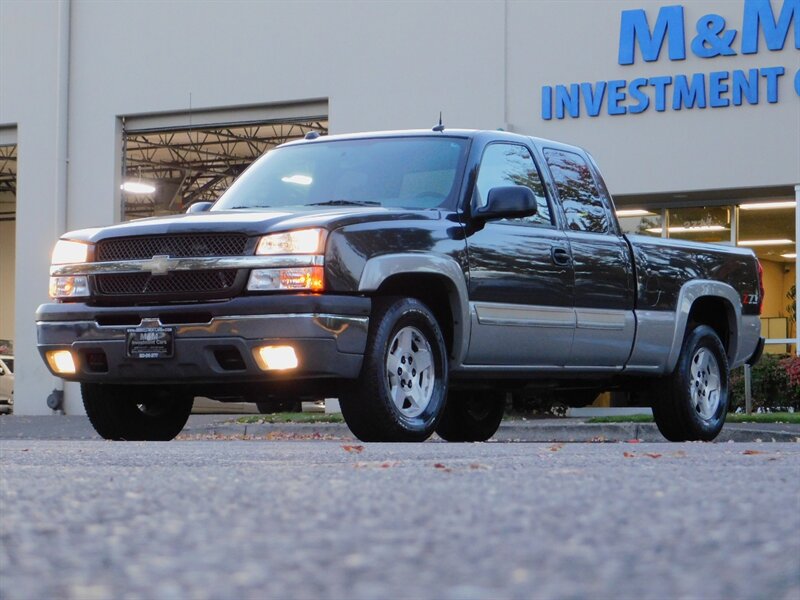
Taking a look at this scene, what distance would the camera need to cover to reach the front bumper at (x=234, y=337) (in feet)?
25.0

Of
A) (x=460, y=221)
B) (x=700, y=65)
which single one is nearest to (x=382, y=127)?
(x=700, y=65)

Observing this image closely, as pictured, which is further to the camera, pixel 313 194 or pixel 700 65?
pixel 700 65

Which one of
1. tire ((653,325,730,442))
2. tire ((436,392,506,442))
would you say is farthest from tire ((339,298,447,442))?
tire ((653,325,730,442))

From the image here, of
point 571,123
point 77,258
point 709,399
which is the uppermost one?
point 571,123

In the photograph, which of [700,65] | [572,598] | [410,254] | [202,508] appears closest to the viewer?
[572,598]

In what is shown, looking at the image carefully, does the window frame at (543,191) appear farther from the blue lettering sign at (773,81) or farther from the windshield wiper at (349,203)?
the blue lettering sign at (773,81)

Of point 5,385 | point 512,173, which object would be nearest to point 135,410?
point 512,173

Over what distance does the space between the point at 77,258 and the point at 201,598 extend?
6.77 m

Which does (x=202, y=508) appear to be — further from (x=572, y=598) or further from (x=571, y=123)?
(x=571, y=123)

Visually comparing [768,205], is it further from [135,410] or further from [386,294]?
[386,294]

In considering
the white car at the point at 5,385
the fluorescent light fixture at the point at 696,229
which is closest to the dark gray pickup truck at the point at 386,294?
the fluorescent light fixture at the point at 696,229

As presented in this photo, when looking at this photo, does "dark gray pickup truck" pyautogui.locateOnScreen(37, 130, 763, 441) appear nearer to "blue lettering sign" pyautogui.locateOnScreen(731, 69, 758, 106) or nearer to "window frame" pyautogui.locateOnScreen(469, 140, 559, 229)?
"window frame" pyautogui.locateOnScreen(469, 140, 559, 229)

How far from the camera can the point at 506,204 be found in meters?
8.45

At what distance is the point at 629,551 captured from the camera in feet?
8.23
